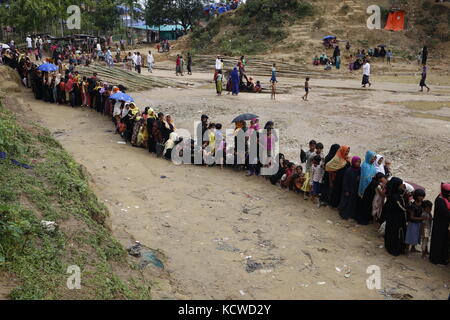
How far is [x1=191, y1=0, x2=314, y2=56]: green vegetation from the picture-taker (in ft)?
103

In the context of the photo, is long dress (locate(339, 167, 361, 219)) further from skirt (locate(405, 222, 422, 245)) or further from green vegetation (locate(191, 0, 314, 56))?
green vegetation (locate(191, 0, 314, 56))

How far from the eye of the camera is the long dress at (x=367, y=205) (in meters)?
7.62

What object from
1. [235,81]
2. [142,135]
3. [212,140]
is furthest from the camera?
[235,81]

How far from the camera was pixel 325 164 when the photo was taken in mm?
8344

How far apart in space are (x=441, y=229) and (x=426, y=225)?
0.99 ft

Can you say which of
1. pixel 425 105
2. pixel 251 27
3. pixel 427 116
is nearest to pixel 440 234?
pixel 427 116

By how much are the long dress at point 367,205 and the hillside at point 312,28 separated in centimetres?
2187

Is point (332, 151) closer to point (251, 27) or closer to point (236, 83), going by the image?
point (236, 83)

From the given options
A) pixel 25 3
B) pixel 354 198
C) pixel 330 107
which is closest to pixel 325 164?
pixel 354 198

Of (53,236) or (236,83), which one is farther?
(236,83)

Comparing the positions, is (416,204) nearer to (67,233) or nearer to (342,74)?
(67,233)

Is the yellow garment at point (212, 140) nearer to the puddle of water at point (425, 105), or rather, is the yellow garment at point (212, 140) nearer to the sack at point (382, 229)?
the sack at point (382, 229)

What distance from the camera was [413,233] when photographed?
6789 millimetres

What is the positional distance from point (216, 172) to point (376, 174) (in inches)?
166
